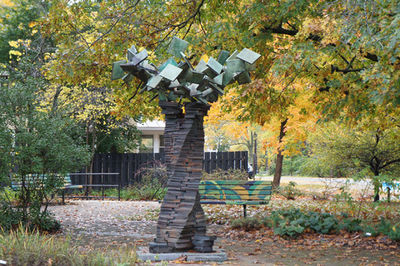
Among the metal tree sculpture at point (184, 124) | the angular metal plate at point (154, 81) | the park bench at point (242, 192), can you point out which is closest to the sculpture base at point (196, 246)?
the metal tree sculpture at point (184, 124)

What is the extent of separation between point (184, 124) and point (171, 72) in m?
0.86

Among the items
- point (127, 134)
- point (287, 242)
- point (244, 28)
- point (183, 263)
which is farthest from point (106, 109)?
point (183, 263)

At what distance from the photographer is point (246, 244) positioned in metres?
8.26

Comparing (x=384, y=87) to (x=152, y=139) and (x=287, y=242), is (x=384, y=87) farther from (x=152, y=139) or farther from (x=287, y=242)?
(x=152, y=139)

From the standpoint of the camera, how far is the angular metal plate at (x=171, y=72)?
21.0 ft

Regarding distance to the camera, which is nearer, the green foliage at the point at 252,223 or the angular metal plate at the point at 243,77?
the angular metal plate at the point at 243,77

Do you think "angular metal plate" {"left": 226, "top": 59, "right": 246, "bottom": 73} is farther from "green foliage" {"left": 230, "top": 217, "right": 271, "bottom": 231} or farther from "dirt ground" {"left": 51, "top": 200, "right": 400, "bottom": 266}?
"green foliage" {"left": 230, "top": 217, "right": 271, "bottom": 231}

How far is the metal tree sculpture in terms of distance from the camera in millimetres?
6527

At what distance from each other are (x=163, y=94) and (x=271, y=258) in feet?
10.2

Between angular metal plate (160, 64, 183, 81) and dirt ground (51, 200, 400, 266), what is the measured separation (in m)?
2.60

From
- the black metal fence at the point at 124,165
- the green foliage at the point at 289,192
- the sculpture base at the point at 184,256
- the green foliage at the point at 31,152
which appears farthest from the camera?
the black metal fence at the point at 124,165

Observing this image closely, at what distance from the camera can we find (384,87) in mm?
6238

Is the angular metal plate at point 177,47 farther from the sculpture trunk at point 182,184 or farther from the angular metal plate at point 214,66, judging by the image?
the sculpture trunk at point 182,184

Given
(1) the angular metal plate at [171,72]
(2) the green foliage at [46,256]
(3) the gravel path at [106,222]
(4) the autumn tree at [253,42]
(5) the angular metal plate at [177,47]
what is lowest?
(3) the gravel path at [106,222]
